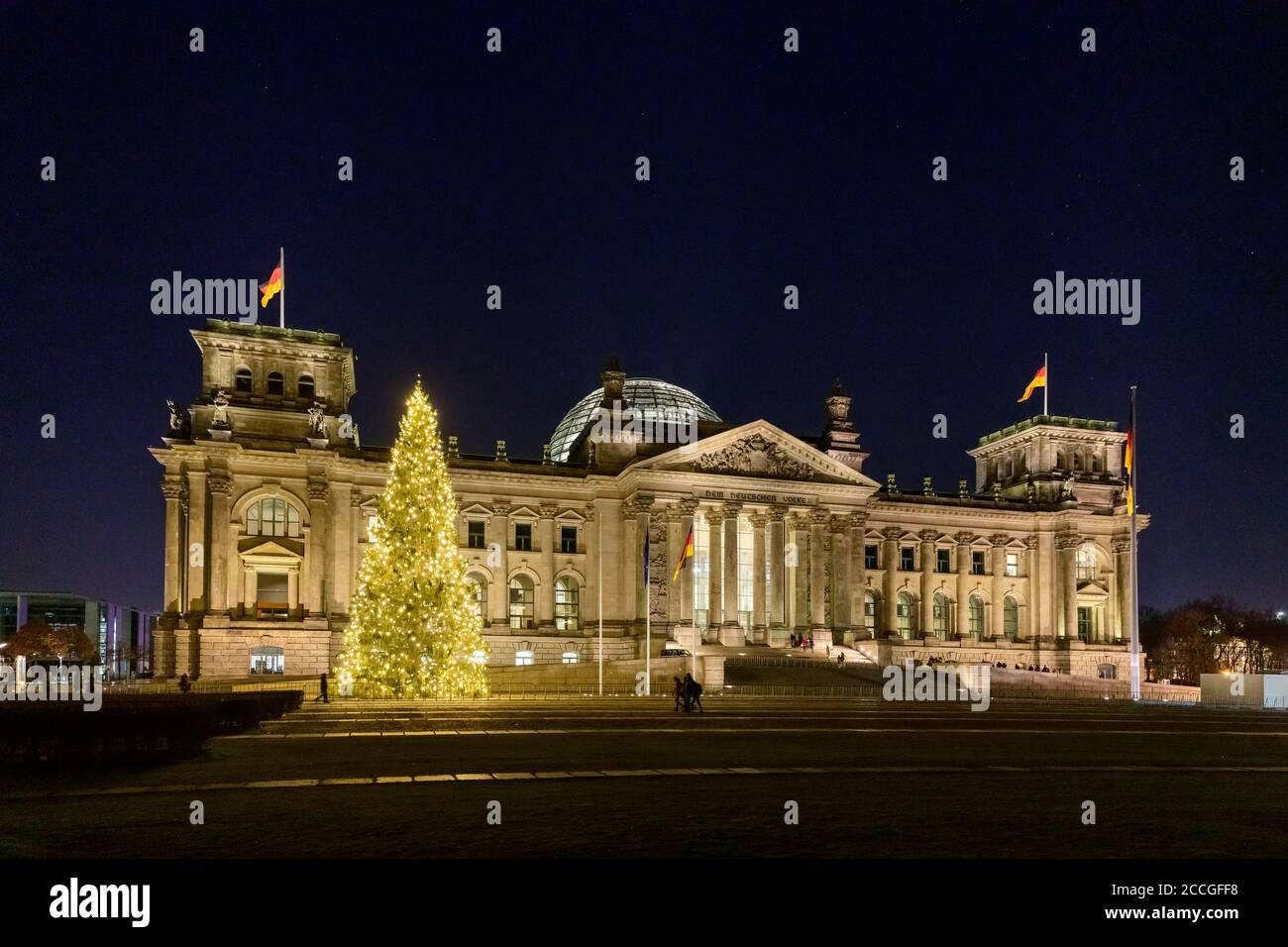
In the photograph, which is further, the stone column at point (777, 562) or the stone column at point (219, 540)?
the stone column at point (777, 562)

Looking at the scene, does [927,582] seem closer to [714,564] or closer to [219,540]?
[714,564]

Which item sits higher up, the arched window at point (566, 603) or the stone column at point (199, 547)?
the stone column at point (199, 547)

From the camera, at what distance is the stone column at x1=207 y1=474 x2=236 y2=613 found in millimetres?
72250

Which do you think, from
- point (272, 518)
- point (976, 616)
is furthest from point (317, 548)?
point (976, 616)

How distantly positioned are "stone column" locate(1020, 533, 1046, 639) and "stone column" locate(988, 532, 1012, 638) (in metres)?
2.05

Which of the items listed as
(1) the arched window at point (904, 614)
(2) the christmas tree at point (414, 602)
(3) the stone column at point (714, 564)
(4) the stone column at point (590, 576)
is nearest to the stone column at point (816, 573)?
(3) the stone column at point (714, 564)

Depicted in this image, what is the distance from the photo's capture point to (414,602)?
47.9m

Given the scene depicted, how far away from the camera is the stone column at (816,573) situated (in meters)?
84.7

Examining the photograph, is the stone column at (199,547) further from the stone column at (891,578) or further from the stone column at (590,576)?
the stone column at (891,578)

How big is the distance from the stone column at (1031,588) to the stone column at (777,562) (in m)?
27.7

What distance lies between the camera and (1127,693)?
6906cm

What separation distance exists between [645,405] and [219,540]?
4010 centimetres
